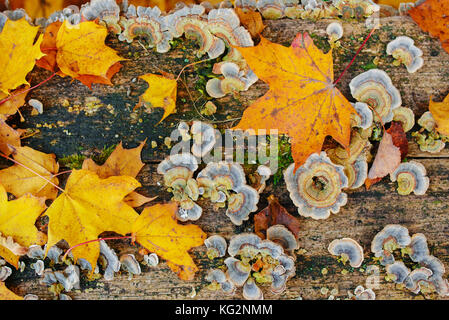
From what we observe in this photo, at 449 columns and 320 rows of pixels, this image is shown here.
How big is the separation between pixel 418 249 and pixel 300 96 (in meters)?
1.08

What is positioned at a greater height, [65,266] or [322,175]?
[322,175]

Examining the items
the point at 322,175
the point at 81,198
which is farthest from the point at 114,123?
the point at 322,175

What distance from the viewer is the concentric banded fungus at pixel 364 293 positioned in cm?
204

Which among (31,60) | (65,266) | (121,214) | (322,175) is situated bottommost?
(65,266)

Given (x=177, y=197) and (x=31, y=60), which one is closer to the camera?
(x=31, y=60)

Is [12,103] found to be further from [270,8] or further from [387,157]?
[387,157]

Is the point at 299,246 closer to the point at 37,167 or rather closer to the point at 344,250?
the point at 344,250

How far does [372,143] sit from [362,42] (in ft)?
1.88

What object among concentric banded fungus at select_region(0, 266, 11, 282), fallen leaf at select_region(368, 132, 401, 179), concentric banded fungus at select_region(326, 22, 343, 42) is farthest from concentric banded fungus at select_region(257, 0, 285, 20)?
concentric banded fungus at select_region(0, 266, 11, 282)

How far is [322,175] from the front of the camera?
1922 millimetres

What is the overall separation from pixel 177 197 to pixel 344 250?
0.98 metres

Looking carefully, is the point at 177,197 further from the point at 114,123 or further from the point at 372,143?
the point at 372,143

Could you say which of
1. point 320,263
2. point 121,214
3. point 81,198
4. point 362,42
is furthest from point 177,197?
point 362,42

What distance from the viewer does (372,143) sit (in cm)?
200
